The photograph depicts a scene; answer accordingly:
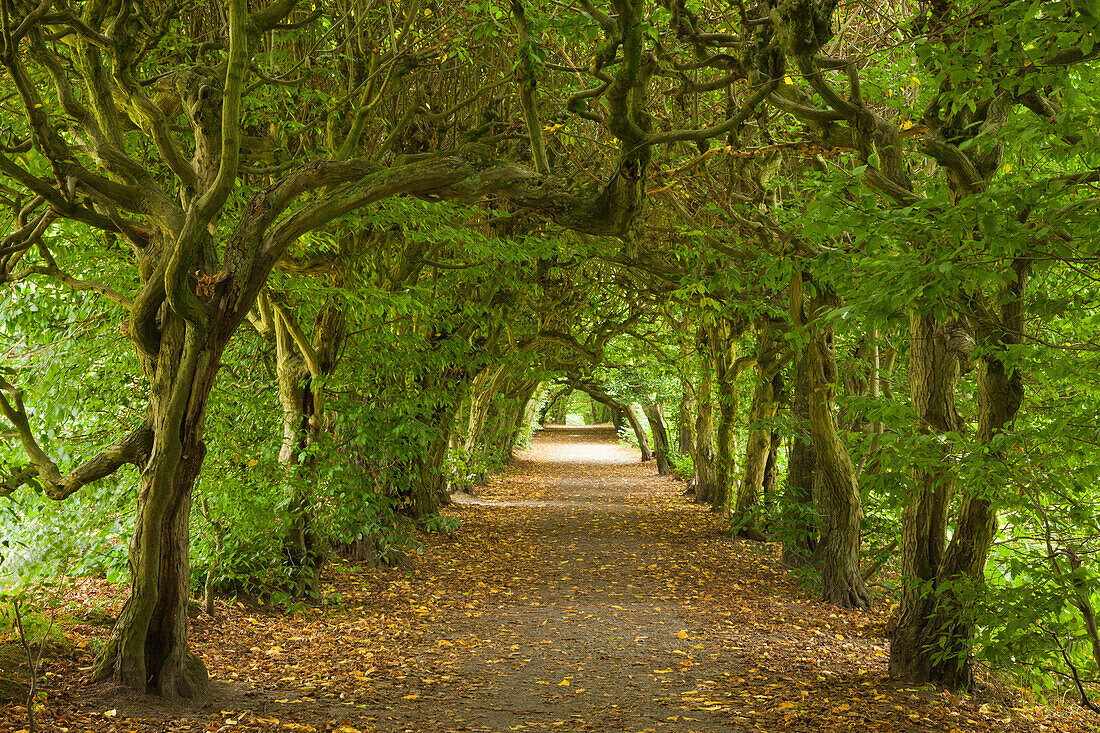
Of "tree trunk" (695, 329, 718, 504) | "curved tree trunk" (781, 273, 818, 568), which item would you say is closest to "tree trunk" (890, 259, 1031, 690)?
"curved tree trunk" (781, 273, 818, 568)

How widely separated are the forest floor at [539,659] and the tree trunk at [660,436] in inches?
675

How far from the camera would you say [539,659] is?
25.6 feet

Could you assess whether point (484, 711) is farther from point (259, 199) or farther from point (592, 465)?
point (592, 465)

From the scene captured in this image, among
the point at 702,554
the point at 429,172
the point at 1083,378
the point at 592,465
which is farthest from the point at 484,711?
the point at 592,465

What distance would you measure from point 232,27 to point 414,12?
11.7 ft

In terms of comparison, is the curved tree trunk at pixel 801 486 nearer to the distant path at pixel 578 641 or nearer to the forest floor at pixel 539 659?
the forest floor at pixel 539 659

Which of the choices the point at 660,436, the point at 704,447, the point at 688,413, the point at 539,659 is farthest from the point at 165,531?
the point at 660,436

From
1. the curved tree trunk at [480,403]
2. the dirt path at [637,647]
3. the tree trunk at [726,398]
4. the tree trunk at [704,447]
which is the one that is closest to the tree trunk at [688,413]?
the tree trunk at [704,447]

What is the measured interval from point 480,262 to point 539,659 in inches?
231

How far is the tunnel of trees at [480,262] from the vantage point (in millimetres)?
4539

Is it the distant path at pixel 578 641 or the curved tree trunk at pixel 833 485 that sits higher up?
the curved tree trunk at pixel 833 485

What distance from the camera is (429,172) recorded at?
5285 mm

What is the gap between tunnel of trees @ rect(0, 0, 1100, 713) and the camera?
14.9 feet

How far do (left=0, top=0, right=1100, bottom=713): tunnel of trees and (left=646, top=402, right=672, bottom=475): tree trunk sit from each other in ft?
61.0
